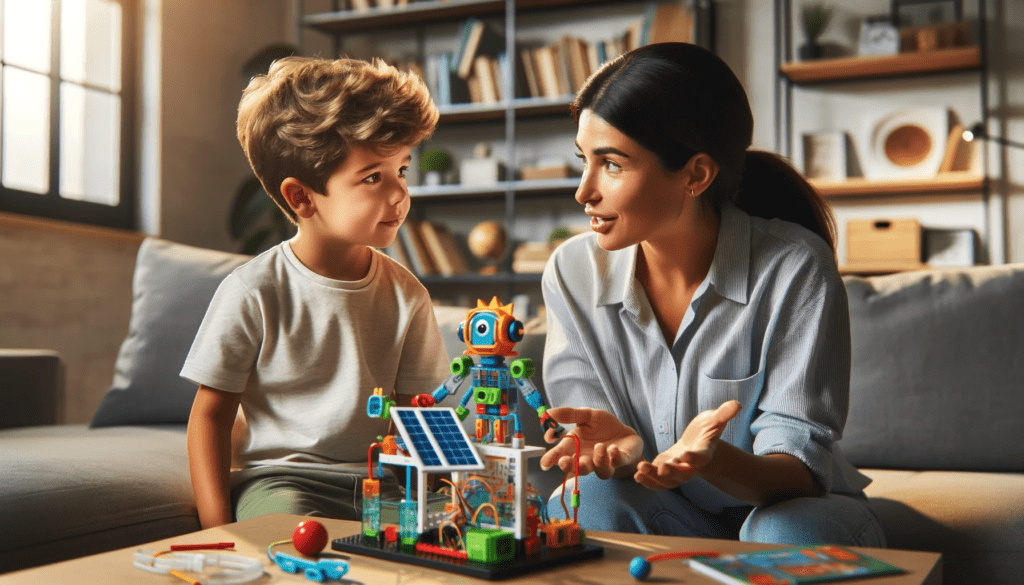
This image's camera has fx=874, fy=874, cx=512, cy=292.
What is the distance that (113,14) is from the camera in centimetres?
343

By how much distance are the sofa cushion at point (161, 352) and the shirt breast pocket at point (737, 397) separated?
1.20 meters

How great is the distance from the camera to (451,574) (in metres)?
0.77

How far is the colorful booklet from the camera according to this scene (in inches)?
27.9

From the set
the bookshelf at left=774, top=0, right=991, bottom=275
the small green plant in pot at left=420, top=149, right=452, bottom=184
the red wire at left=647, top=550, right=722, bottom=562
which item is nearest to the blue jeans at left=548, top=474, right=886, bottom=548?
the red wire at left=647, top=550, right=722, bottom=562

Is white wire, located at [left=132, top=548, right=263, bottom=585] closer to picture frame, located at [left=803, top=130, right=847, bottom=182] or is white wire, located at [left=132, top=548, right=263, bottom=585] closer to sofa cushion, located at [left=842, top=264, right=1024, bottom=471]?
sofa cushion, located at [left=842, top=264, right=1024, bottom=471]

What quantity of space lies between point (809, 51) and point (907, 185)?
25.0 inches

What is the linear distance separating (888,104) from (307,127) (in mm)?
2854

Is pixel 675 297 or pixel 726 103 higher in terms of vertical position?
pixel 726 103

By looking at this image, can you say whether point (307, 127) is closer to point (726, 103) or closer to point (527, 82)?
point (726, 103)

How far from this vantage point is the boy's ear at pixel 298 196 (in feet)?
4.20

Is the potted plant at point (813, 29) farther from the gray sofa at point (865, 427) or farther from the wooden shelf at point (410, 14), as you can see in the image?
the gray sofa at point (865, 427)

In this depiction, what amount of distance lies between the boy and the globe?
2396 millimetres

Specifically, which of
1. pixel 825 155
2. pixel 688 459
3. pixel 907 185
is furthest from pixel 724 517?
pixel 825 155

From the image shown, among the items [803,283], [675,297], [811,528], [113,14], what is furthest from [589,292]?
[113,14]
